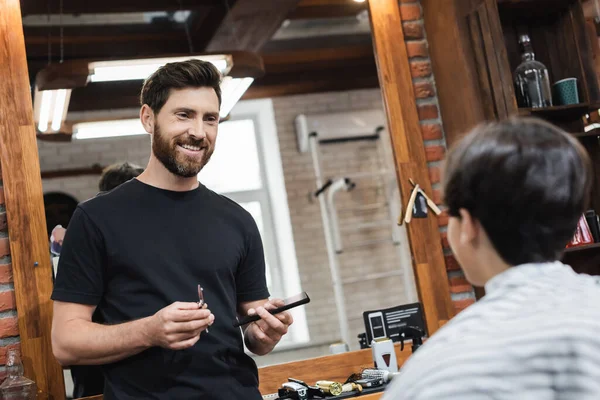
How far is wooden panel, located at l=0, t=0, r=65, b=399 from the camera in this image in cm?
255

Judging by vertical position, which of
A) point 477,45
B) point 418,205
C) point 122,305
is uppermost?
point 477,45

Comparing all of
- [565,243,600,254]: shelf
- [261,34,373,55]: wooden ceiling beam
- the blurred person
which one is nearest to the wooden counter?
[565,243,600,254]: shelf

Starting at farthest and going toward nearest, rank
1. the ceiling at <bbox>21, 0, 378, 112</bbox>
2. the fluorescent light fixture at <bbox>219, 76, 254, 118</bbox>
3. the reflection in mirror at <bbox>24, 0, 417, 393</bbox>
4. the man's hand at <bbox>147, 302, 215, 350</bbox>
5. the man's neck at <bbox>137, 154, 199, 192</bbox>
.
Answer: the reflection in mirror at <bbox>24, 0, 417, 393</bbox> < the ceiling at <bbox>21, 0, 378, 112</bbox> < the fluorescent light fixture at <bbox>219, 76, 254, 118</bbox> < the man's neck at <bbox>137, 154, 199, 192</bbox> < the man's hand at <bbox>147, 302, 215, 350</bbox>

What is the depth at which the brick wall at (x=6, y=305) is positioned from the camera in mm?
2559

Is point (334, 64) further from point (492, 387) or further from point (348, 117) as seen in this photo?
point (492, 387)

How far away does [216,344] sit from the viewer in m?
2.10

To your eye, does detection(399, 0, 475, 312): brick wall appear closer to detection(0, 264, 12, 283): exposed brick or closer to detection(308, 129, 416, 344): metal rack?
detection(0, 264, 12, 283): exposed brick

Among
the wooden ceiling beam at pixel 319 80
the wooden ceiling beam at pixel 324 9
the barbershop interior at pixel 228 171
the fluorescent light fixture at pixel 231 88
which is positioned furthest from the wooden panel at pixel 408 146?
the wooden ceiling beam at pixel 319 80

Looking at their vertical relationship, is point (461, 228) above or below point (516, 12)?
below

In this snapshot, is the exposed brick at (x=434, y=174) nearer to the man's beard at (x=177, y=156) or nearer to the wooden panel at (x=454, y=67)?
the wooden panel at (x=454, y=67)

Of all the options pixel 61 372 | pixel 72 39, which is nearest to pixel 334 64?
pixel 72 39

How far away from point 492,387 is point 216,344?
1.27 m

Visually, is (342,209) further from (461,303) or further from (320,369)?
(320,369)

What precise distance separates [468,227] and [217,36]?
202 inches
